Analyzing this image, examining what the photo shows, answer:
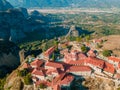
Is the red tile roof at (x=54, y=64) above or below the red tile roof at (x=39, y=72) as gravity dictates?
above

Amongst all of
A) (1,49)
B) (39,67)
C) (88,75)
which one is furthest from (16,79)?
(1,49)

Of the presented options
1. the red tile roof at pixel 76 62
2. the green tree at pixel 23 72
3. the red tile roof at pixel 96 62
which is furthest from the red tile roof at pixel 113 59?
the green tree at pixel 23 72

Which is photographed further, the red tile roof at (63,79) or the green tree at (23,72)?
the green tree at (23,72)

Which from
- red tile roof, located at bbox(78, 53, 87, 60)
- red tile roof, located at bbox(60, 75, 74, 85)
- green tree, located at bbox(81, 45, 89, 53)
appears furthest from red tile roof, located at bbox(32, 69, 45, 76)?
green tree, located at bbox(81, 45, 89, 53)

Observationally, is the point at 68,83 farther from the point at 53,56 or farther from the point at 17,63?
the point at 17,63

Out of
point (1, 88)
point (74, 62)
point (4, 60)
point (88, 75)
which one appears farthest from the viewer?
point (4, 60)

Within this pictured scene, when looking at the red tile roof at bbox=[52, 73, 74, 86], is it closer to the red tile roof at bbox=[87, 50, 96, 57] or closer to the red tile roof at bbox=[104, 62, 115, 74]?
the red tile roof at bbox=[104, 62, 115, 74]

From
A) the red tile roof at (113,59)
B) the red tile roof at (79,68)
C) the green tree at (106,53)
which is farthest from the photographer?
the green tree at (106,53)

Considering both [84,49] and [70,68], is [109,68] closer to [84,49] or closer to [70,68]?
[70,68]

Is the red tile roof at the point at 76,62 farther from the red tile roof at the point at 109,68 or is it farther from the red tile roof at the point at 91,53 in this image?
the red tile roof at the point at 109,68

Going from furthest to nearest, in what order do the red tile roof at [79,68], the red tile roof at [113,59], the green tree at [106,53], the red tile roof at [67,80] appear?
the green tree at [106,53]
the red tile roof at [113,59]
the red tile roof at [79,68]
the red tile roof at [67,80]

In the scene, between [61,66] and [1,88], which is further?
[1,88]
